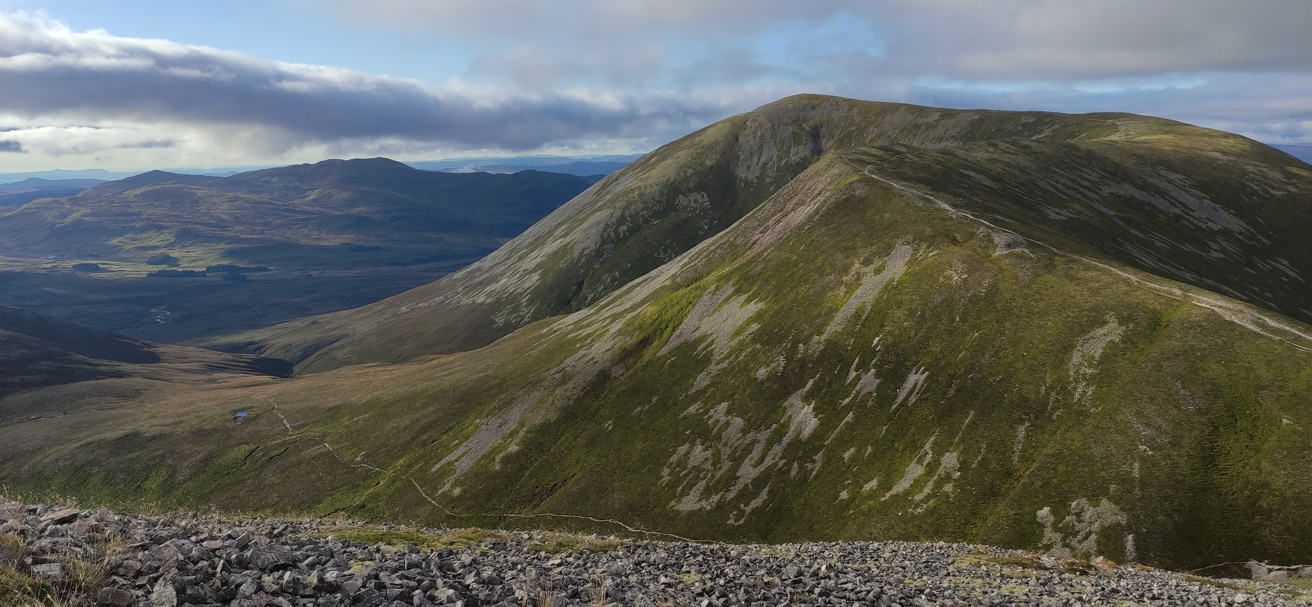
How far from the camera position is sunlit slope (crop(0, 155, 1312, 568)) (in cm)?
6272

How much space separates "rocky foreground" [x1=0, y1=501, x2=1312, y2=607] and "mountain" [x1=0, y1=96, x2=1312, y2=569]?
28548 millimetres

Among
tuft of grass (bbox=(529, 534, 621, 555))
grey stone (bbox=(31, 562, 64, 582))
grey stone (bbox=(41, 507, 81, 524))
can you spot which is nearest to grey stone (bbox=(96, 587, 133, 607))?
grey stone (bbox=(31, 562, 64, 582))

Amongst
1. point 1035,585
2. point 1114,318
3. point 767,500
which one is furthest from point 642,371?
point 1035,585

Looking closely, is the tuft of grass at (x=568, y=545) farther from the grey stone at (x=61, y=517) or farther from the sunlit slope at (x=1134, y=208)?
the sunlit slope at (x=1134, y=208)

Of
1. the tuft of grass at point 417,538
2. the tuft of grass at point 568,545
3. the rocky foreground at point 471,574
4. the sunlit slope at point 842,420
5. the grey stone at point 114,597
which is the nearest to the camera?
the grey stone at point 114,597

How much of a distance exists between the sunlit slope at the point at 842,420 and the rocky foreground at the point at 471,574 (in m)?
25.5

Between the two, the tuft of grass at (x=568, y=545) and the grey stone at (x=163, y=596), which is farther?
the tuft of grass at (x=568, y=545)

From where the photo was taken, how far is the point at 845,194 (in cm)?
13800

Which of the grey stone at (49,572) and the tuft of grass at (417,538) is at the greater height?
the grey stone at (49,572)

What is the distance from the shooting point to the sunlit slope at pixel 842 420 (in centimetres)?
6272

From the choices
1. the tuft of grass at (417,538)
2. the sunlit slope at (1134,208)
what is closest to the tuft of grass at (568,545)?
the tuft of grass at (417,538)

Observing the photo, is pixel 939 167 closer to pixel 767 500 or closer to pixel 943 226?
pixel 943 226

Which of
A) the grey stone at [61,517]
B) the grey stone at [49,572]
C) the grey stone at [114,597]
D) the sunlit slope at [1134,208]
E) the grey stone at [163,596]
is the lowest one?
the grey stone at [61,517]

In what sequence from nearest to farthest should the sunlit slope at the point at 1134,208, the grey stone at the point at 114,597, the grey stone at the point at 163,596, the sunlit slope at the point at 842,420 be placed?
the grey stone at the point at 114,597 → the grey stone at the point at 163,596 → the sunlit slope at the point at 842,420 → the sunlit slope at the point at 1134,208
